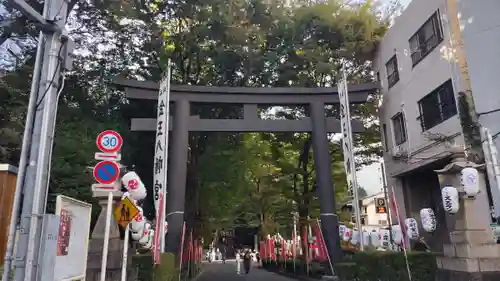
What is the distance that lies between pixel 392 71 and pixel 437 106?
4.24m

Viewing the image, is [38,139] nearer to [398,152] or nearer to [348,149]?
[348,149]

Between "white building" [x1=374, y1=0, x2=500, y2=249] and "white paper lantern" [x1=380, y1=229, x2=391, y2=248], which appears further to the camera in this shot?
"white paper lantern" [x1=380, y1=229, x2=391, y2=248]

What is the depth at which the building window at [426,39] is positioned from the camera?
14655 millimetres

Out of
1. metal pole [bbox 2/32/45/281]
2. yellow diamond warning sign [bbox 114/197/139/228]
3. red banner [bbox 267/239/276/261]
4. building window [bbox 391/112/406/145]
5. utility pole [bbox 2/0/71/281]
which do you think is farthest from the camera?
red banner [bbox 267/239/276/261]

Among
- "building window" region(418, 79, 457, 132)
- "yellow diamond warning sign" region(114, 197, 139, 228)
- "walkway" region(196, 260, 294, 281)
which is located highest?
"building window" region(418, 79, 457, 132)

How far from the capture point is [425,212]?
34.1 feet

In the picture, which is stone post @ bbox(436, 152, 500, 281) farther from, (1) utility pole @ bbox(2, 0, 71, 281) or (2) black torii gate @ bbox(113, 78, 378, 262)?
(1) utility pole @ bbox(2, 0, 71, 281)

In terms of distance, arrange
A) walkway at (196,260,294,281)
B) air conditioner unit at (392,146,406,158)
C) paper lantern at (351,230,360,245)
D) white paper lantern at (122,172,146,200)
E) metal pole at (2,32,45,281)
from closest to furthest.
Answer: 1. metal pole at (2,32,45,281)
2. white paper lantern at (122,172,146,200)
3. paper lantern at (351,230,360,245)
4. air conditioner unit at (392,146,406,158)
5. walkway at (196,260,294,281)

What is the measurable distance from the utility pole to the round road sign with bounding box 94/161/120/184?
3.85 feet

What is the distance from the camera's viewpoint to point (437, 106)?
14.9m

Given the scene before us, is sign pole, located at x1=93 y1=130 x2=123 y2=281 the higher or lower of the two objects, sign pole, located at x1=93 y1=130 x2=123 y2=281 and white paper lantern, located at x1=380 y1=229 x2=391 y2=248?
the higher

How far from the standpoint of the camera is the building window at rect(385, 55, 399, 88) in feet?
59.4

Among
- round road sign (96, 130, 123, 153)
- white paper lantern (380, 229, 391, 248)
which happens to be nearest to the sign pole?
round road sign (96, 130, 123, 153)

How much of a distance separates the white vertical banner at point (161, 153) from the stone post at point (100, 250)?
2.92 metres
